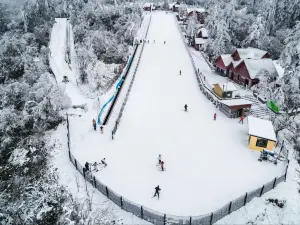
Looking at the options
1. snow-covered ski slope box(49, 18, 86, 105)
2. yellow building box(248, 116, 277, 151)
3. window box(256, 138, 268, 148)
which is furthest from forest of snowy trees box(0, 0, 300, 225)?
window box(256, 138, 268, 148)

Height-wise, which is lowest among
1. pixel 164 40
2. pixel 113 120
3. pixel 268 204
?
pixel 268 204

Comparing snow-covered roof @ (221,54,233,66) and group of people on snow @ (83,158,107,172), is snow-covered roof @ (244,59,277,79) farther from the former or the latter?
group of people on snow @ (83,158,107,172)

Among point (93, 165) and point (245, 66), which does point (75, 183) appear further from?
point (245, 66)

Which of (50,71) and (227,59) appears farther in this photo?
(50,71)

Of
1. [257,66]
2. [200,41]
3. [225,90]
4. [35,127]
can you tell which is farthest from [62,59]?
[225,90]

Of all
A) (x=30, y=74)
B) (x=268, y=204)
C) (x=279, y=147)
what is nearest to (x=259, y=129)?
(x=279, y=147)

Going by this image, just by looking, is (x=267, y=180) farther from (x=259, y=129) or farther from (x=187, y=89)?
(x=187, y=89)
